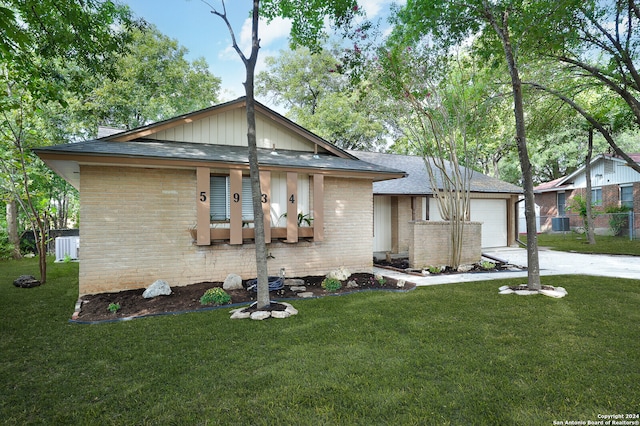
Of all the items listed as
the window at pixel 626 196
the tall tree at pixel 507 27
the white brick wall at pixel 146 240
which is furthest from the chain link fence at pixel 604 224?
the white brick wall at pixel 146 240

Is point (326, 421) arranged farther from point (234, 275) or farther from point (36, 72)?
point (36, 72)

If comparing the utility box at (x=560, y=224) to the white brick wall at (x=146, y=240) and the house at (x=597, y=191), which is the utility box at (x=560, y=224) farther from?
the white brick wall at (x=146, y=240)

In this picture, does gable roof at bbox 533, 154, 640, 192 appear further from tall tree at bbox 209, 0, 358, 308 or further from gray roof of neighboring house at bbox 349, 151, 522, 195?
tall tree at bbox 209, 0, 358, 308

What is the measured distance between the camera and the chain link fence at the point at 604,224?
60.5ft

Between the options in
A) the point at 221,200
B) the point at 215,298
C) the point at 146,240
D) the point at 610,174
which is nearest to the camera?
the point at 215,298

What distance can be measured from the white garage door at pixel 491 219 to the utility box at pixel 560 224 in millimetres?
11638

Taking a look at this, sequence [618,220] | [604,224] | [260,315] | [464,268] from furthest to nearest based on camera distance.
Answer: [604,224] < [618,220] < [464,268] < [260,315]

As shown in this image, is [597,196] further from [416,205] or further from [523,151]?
[523,151]

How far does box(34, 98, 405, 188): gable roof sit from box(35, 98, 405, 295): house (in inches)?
1.0

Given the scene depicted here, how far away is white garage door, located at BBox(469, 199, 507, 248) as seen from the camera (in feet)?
49.8

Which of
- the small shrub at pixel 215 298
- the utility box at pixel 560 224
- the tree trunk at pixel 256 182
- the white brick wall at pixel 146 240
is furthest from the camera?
the utility box at pixel 560 224

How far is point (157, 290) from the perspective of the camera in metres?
6.51

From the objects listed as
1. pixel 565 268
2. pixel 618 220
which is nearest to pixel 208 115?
pixel 565 268

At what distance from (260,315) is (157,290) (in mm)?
2637
